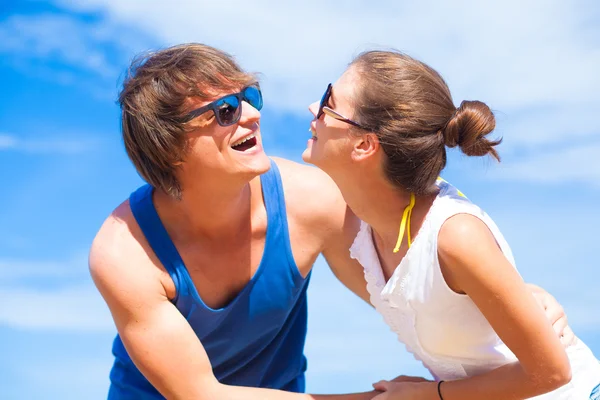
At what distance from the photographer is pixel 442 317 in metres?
3.98

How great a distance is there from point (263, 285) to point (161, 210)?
81cm

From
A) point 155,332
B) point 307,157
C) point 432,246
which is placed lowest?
point 432,246

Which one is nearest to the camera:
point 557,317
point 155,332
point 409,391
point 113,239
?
point 409,391

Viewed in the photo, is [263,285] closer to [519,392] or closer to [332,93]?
[332,93]

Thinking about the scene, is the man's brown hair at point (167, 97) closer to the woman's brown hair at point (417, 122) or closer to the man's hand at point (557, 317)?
the woman's brown hair at point (417, 122)

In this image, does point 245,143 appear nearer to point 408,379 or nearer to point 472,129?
point 472,129

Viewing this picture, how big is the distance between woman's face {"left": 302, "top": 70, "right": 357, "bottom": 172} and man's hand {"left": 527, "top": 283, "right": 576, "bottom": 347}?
4.53 ft

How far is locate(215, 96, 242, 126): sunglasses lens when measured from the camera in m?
4.71

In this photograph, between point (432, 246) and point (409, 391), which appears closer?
point (432, 246)

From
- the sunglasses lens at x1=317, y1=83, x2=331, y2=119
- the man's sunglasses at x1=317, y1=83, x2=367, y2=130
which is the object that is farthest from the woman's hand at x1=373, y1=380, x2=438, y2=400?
the sunglasses lens at x1=317, y1=83, x2=331, y2=119

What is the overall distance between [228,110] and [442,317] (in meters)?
1.84

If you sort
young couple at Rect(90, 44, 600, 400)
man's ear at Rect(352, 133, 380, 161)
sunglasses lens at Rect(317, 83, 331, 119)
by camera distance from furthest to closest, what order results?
sunglasses lens at Rect(317, 83, 331, 119)
man's ear at Rect(352, 133, 380, 161)
young couple at Rect(90, 44, 600, 400)

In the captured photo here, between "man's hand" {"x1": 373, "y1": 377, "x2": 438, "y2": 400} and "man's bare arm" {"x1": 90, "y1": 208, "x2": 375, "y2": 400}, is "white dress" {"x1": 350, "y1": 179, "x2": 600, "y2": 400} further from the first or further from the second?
"man's bare arm" {"x1": 90, "y1": 208, "x2": 375, "y2": 400}

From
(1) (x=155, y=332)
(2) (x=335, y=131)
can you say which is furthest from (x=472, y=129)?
(1) (x=155, y=332)
